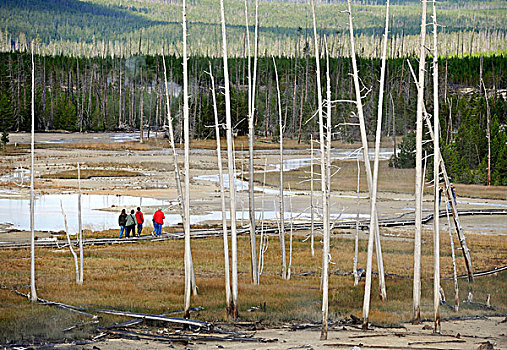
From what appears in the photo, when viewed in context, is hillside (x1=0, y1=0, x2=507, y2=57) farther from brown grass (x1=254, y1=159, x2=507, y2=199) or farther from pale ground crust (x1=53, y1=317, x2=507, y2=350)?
pale ground crust (x1=53, y1=317, x2=507, y2=350)

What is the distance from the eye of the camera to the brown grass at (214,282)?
1748 cm

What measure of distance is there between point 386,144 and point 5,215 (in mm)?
55342

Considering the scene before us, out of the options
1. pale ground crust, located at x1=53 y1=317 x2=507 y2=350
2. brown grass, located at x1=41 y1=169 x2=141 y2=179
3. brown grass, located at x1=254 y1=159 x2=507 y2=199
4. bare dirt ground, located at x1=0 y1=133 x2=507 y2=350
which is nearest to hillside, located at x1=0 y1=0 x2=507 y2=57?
bare dirt ground, located at x1=0 y1=133 x2=507 y2=350

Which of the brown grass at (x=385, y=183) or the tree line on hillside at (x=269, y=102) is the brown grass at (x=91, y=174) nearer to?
the tree line on hillside at (x=269, y=102)

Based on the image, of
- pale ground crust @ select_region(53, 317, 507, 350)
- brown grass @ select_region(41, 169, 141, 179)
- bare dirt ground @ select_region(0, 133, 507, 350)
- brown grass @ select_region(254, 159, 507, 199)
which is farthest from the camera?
brown grass @ select_region(41, 169, 141, 179)

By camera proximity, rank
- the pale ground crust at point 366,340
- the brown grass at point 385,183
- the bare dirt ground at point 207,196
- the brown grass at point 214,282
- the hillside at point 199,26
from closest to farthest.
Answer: the pale ground crust at point 366,340
the bare dirt ground at point 207,196
the brown grass at point 214,282
the brown grass at point 385,183
the hillside at point 199,26

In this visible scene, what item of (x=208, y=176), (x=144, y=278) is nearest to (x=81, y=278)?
(x=144, y=278)

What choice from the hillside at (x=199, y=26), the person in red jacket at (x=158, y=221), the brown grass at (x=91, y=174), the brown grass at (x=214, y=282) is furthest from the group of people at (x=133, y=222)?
the hillside at (x=199, y=26)

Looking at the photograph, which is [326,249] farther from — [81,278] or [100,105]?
[100,105]

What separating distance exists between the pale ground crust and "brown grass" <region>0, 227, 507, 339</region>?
4.30 ft

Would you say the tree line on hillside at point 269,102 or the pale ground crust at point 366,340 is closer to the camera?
the pale ground crust at point 366,340

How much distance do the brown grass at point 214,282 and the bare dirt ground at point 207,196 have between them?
1.92m

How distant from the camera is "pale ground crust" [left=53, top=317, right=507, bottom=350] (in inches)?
527

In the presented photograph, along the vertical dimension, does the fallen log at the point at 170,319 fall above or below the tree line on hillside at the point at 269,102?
below
